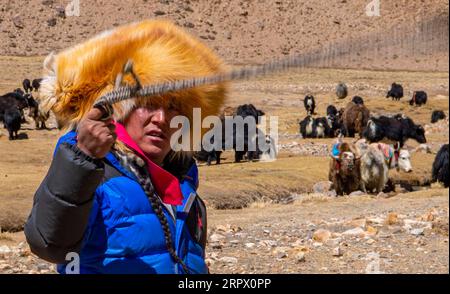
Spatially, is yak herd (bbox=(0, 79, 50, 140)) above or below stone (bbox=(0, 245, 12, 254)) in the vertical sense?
below

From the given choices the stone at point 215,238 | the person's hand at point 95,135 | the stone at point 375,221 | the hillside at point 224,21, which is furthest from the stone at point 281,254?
the hillside at point 224,21

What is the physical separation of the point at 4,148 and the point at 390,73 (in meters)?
44.1

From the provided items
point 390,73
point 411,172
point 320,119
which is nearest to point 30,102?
point 320,119

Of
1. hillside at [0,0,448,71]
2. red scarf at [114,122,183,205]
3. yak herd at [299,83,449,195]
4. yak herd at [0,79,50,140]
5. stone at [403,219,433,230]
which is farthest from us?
hillside at [0,0,448,71]

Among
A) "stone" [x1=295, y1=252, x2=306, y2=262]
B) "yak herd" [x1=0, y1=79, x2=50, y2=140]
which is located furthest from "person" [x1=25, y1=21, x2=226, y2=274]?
"yak herd" [x1=0, y1=79, x2=50, y2=140]

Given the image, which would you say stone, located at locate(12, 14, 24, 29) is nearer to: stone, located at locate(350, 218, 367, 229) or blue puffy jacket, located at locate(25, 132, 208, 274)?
stone, located at locate(350, 218, 367, 229)

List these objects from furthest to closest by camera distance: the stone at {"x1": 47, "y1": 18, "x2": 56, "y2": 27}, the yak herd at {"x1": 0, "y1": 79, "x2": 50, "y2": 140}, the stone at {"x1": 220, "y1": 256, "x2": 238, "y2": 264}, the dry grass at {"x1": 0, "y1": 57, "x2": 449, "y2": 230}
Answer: the stone at {"x1": 47, "y1": 18, "x2": 56, "y2": 27}, the yak herd at {"x1": 0, "y1": 79, "x2": 50, "y2": 140}, the dry grass at {"x1": 0, "y1": 57, "x2": 449, "y2": 230}, the stone at {"x1": 220, "y1": 256, "x2": 238, "y2": 264}

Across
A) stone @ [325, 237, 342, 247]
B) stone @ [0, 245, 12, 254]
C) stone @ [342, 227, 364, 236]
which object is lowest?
stone @ [342, 227, 364, 236]

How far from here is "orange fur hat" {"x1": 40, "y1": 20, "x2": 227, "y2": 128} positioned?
2693 mm

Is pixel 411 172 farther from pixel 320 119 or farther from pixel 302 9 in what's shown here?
pixel 302 9

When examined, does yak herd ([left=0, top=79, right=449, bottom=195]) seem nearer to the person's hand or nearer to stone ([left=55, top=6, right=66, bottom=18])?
the person's hand

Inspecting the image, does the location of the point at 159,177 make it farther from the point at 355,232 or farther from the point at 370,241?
the point at 355,232

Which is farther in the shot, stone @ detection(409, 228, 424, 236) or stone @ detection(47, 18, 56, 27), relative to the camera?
stone @ detection(47, 18, 56, 27)

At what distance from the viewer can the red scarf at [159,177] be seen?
8.81ft
